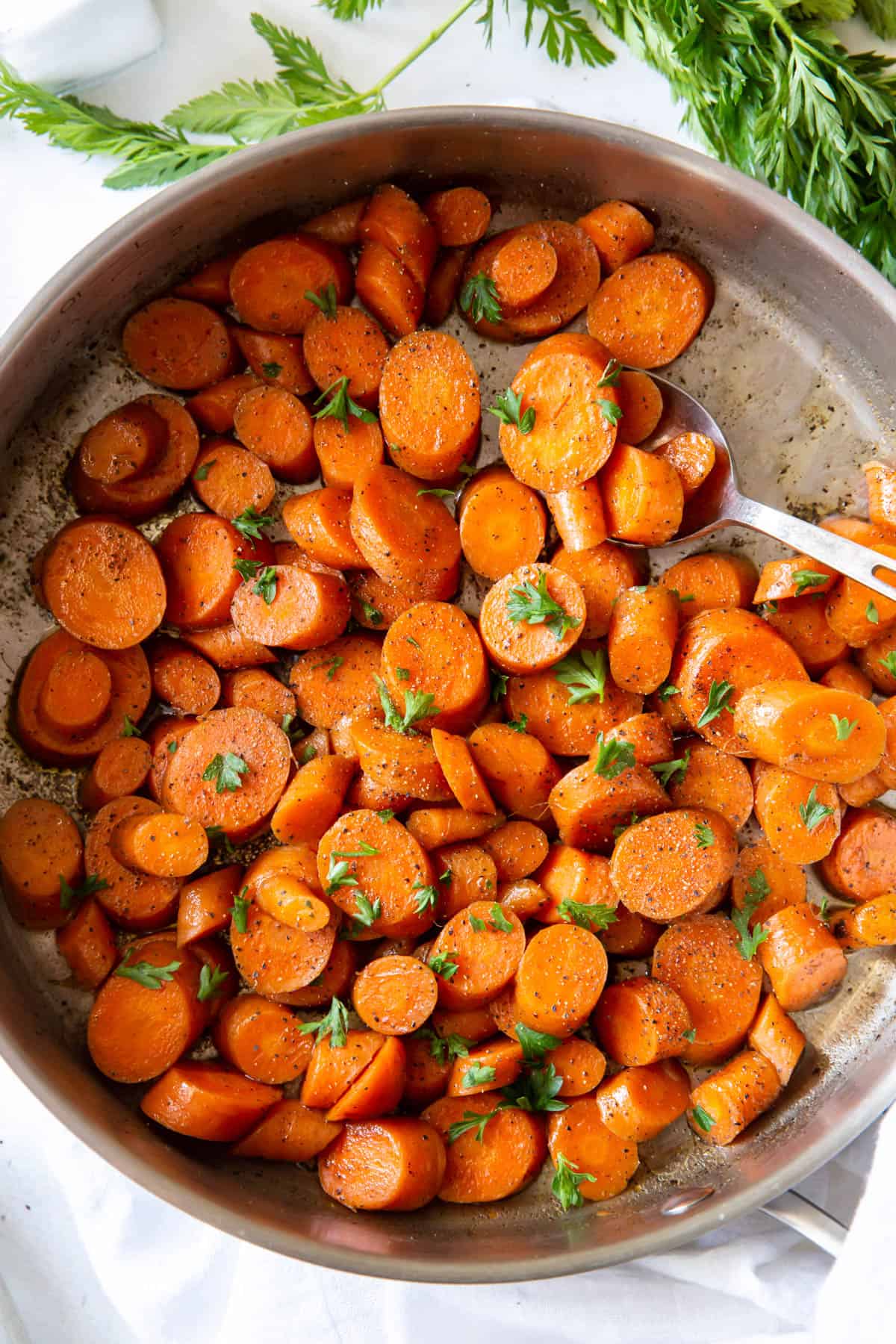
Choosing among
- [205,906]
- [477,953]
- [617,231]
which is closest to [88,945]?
[205,906]

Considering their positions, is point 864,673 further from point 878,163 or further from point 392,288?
point 392,288

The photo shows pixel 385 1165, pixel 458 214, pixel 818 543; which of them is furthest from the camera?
pixel 458 214

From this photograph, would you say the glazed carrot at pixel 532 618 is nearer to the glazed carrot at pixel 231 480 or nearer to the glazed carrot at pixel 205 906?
the glazed carrot at pixel 231 480

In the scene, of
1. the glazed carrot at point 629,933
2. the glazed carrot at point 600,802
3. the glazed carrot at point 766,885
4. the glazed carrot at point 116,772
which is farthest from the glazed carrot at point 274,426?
the glazed carrot at point 766,885

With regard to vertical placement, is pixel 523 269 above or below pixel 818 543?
above

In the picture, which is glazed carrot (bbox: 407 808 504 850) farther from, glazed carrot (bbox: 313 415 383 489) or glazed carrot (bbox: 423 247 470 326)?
glazed carrot (bbox: 423 247 470 326)

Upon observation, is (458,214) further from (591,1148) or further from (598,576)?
(591,1148)

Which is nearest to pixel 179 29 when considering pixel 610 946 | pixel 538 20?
pixel 538 20

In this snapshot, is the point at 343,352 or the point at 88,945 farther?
the point at 343,352
